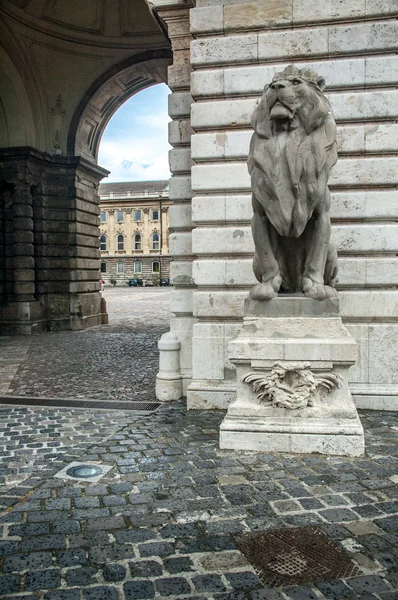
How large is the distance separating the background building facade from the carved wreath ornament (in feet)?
214

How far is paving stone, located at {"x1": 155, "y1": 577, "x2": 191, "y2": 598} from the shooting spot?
249cm

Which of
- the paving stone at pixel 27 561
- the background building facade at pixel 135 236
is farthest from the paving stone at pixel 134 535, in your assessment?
the background building facade at pixel 135 236

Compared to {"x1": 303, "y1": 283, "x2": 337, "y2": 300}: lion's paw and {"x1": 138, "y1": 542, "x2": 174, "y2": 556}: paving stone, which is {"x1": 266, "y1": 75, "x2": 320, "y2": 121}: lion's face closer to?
{"x1": 303, "y1": 283, "x2": 337, "y2": 300}: lion's paw

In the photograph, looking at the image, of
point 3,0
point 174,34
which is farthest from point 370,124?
point 3,0

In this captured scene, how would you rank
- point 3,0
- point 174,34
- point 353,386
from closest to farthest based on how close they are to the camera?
point 353,386
point 174,34
point 3,0

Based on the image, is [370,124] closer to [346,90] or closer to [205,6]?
[346,90]

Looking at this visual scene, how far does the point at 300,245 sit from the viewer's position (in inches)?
192

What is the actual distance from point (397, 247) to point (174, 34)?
13.5ft

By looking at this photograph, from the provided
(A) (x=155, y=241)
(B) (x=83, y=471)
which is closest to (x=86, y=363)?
(B) (x=83, y=471)

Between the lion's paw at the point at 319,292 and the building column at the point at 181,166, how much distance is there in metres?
2.49

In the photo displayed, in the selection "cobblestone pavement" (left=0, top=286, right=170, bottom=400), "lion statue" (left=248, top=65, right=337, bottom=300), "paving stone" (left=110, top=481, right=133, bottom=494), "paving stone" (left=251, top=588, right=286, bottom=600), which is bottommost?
"cobblestone pavement" (left=0, top=286, right=170, bottom=400)

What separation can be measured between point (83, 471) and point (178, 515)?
1127mm

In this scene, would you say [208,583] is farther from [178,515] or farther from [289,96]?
[289,96]

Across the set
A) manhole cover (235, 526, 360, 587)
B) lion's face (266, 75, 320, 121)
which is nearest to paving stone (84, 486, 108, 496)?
manhole cover (235, 526, 360, 587)
